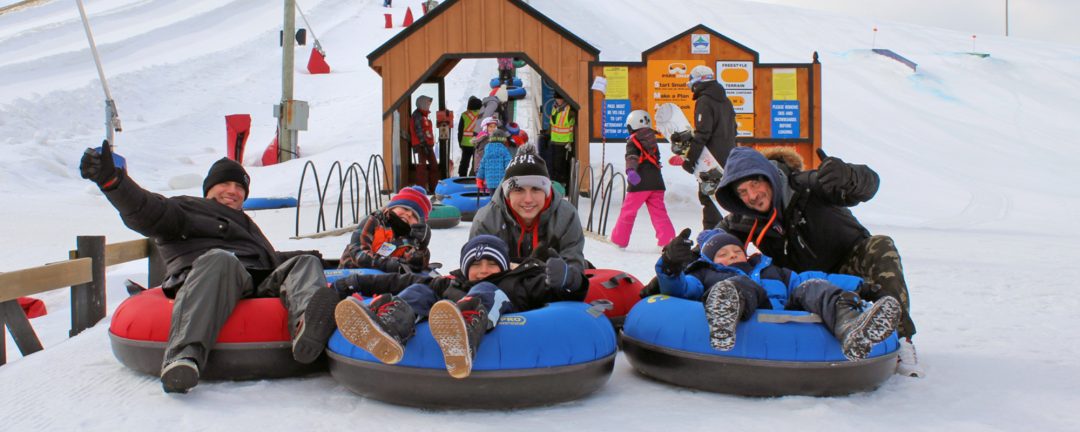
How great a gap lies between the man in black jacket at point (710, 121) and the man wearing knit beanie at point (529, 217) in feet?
11.2

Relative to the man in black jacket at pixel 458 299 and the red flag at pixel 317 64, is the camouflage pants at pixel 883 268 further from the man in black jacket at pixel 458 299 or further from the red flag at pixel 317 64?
the red flag at pixel 317 64

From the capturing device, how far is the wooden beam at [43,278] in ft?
12.9

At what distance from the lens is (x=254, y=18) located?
34.7 metres

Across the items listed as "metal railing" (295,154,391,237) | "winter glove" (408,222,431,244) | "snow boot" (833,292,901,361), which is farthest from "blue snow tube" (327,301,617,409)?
"metal railing" (295,154,391,237)

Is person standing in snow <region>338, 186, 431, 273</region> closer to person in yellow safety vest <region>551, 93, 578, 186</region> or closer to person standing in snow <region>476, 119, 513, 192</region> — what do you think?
person standing in snow <region>476, 119, 513, 192</region>

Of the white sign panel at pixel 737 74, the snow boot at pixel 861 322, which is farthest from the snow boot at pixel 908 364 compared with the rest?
the white sign panel at pixel 737 74

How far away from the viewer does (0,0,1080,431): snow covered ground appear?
8.54 ft

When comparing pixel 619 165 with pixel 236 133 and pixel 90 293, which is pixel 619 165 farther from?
pixel 90 293

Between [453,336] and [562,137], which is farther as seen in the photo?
[562,137]

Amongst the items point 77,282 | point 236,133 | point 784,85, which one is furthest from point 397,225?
point 236,133

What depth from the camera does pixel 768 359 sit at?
2699 millimetres

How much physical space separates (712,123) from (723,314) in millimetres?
4629

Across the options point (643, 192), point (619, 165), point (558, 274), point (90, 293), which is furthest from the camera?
point (619, 165)

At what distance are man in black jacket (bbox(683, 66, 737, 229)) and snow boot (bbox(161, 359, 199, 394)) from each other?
16.9ft
